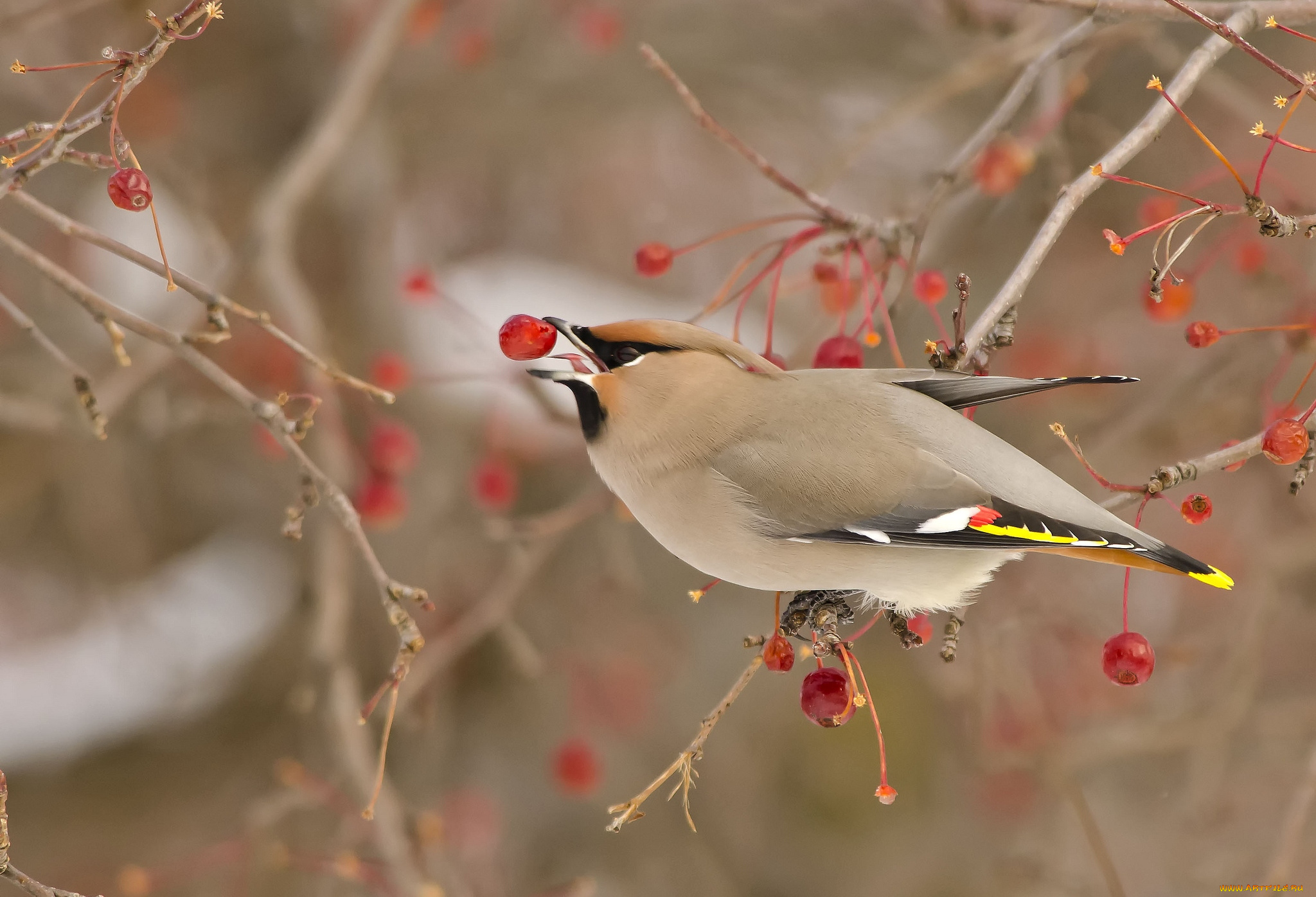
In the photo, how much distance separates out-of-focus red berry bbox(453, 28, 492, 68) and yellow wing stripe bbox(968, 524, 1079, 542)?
130 inches

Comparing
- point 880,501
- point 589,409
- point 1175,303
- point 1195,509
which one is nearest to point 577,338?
point 589,409

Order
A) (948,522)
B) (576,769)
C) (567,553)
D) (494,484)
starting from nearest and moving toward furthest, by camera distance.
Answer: (948,522) → (494,484) → (576,769) → (567,553)

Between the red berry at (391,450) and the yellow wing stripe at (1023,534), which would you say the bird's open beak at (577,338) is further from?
the red berry at (391,450)

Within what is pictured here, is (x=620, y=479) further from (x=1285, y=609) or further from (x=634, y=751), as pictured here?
(x=1285, y=609)

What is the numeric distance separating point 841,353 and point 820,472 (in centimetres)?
40

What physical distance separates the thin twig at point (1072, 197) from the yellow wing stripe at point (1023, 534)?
289 mm

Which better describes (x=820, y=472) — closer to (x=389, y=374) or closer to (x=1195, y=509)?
(x=1195, y=509)

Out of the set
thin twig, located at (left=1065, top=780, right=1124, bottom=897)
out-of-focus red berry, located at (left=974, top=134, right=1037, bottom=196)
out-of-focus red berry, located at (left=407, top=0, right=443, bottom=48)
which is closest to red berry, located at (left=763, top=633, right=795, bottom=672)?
out-of-focus red berry, located at (left=974, top=134, right=1037, bottom=196)

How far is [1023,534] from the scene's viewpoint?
1.96 meters

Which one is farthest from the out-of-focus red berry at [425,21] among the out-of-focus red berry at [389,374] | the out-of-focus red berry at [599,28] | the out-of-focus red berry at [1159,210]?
the out-of-focus red berry at [1159,210]

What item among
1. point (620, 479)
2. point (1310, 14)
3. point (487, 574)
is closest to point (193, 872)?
point (487, 574)

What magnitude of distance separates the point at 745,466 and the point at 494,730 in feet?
10.5

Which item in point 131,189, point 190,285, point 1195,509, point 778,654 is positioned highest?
point 131,189

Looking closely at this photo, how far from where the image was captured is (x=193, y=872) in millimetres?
3625
